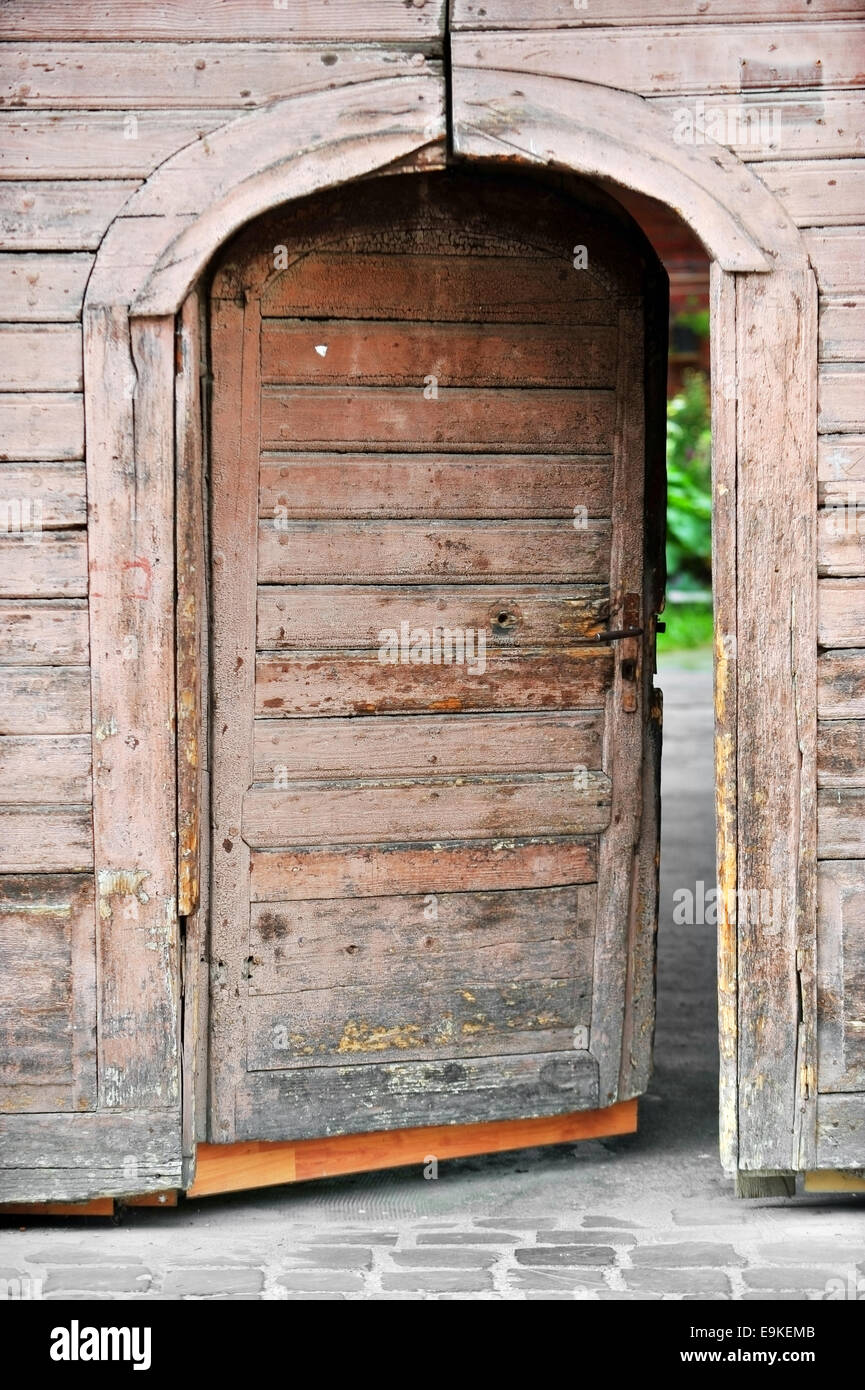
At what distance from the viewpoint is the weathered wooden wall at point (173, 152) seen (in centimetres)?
334

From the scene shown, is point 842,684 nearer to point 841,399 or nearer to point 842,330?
point 841,399

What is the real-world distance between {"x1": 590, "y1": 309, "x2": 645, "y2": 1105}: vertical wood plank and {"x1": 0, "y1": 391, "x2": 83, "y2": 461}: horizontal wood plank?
1465mm

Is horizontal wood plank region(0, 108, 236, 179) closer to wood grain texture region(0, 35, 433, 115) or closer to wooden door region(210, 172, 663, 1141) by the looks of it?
wood grain texture region(0, 35, 433, 115)

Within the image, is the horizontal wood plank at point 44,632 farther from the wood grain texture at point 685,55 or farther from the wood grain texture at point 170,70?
the wood grain texture at point 685,55

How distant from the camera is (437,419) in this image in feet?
12.3

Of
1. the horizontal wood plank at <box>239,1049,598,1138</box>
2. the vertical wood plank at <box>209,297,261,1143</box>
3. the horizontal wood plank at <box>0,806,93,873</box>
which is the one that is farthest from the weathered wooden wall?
the horizontal wood plank at <box>239,1049,598,1138</box>

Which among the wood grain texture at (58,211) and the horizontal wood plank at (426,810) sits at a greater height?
the wood grain texture at (58,211)

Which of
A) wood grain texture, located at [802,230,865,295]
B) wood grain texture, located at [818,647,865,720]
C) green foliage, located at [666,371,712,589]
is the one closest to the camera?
wood grain texture, located at [802,230,865,295]

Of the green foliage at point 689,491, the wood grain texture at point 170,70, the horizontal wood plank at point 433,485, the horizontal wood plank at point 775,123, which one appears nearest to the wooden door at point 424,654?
the horizontal wood plank at point 433,485

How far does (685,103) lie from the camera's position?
3.37 metres

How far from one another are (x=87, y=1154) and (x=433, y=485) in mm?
1972

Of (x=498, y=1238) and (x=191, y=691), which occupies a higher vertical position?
(x=191, y=691)

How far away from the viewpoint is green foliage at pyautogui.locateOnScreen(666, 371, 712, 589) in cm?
1673

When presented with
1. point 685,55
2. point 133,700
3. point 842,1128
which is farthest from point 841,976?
point 685,55
